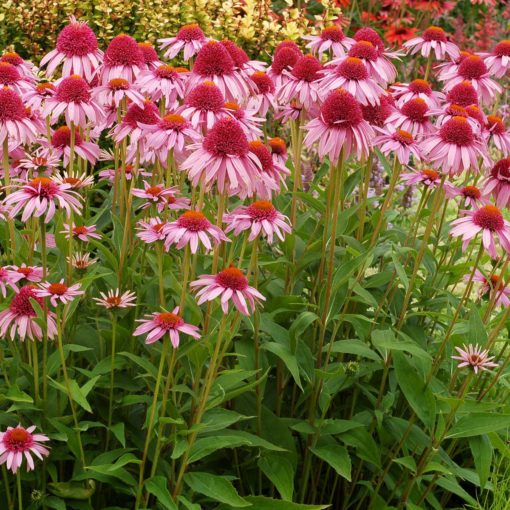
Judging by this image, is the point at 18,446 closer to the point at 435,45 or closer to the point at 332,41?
the point at 332,41

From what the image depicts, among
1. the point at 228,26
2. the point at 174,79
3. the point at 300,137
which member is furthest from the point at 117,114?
the point at 228,26

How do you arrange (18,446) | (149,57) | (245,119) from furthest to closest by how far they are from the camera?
1. (149,57)
2. (245,119)
3. (18,446)

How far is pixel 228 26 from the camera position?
4.47 meters

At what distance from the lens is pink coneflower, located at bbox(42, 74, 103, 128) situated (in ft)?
6.79

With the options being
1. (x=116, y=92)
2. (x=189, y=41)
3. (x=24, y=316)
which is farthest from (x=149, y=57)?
(x=24, y=316)

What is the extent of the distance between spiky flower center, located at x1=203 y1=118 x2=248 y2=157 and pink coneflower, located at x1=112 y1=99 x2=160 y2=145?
36 cm

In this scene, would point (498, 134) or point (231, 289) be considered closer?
point (231, 289)

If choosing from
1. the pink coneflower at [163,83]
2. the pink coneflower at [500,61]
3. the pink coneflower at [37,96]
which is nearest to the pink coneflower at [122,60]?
the pink coneflower at [163,83]

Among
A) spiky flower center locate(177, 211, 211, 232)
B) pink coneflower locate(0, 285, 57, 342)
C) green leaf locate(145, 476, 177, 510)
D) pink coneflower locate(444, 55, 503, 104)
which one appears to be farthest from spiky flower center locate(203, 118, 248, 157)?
pink coneflower locate(444, 55, 503, 104)

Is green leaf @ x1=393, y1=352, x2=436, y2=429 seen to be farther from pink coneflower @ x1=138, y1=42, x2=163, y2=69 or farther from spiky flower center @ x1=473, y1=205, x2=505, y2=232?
pink coneflower @ x1=138, y1=42, x2=163, y2=69

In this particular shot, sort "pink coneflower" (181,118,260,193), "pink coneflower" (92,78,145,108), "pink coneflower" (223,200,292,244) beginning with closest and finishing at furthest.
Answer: "pink coneflower" (181,118,260,193) → "pink coneflower" (223,200,292,244) → "pink coneflower" (92,78,145,108)

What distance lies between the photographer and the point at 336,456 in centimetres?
219

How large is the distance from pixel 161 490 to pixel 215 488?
13cm

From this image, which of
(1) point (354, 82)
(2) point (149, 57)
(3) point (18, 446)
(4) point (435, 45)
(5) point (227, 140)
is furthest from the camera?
(4) point (435, 45)
